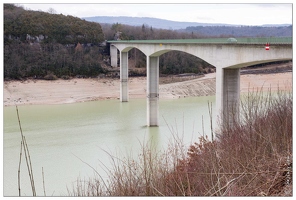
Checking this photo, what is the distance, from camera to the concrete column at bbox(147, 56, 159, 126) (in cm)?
2956

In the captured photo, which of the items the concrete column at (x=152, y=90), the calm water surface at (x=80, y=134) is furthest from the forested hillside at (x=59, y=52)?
the concrete column at (x=152, y=90)

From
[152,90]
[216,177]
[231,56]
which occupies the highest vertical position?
[231,56]

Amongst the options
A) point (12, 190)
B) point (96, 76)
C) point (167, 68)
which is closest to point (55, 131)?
point (12, 190)

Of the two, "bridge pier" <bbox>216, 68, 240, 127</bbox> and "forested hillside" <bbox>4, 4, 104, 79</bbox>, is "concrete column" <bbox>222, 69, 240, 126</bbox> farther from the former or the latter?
"forested hillside" <bbox>4, 4, 104, 79</bbox>

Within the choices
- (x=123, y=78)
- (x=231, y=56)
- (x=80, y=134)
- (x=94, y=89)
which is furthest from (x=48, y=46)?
(x=231, y=56)

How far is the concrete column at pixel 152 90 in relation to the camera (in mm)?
29562

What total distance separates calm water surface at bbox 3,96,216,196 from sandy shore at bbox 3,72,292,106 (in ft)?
9.10

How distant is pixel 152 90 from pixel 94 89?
17797 mm

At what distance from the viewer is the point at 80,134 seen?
25.4 meters

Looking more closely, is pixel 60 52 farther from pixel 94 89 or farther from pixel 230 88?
pixel 230 88

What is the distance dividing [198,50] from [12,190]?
39.5 ft

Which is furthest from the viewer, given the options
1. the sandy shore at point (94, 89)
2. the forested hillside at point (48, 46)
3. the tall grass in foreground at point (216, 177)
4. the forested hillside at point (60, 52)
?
the forested hillside at point (60, 52)

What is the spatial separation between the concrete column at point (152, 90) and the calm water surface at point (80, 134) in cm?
78

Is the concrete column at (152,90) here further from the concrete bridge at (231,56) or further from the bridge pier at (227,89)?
the bridge pier at (227,89)
